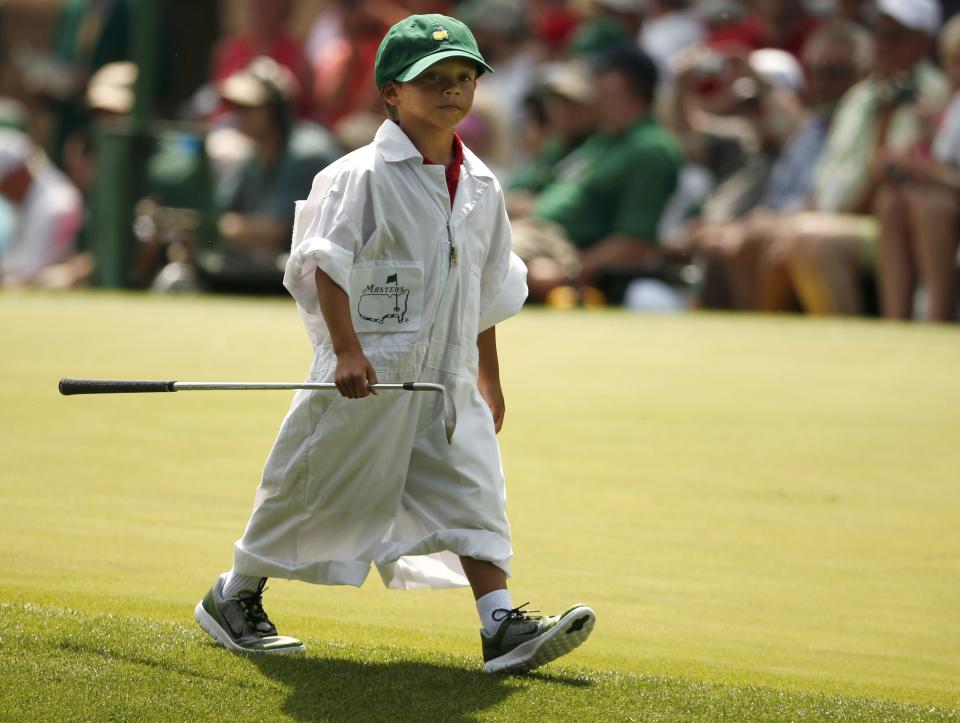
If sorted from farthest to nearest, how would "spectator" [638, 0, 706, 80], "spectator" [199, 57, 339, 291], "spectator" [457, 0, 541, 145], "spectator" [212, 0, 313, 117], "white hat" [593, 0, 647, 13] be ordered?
1. "spectator" [212, 0, 313, 117]
2. "spectator" [457, 0, 541, 145]
3. "spectator" [638, 0, 706, 80]
4. "white hat" [593, 0, 647, 13]
5. "spectator" [199, 57, 339, 291]

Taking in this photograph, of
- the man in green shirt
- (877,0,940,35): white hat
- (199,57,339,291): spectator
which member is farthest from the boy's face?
(199,57,339,291): spectator

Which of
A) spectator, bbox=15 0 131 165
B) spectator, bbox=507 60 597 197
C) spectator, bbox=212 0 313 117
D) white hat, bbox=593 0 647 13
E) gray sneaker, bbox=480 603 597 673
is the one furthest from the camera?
spectator, bbox=15 0 131 165

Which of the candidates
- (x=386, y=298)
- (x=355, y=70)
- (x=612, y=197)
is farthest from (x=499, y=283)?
(x=355, y=70)

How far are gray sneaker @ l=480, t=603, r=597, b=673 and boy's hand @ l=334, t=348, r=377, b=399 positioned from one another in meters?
0.58

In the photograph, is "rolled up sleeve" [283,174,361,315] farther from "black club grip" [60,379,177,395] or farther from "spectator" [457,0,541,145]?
"spectator" [457,0,541,145]

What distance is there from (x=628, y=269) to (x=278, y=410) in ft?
15.1

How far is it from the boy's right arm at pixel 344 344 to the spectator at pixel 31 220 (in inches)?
433

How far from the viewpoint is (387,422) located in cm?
401

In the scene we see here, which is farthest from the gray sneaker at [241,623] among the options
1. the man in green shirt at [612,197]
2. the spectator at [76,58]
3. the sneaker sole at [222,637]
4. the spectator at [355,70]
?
the spectator at [76,58]

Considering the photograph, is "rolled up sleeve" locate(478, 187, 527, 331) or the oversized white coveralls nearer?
the oversized white coveralls

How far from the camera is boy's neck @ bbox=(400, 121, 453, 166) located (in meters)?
4.08

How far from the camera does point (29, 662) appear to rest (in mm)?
3641

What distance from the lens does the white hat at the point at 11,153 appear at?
47.3ft

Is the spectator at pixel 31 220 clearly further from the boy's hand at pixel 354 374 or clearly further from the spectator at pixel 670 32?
the boy's hand at pixel 354 374
